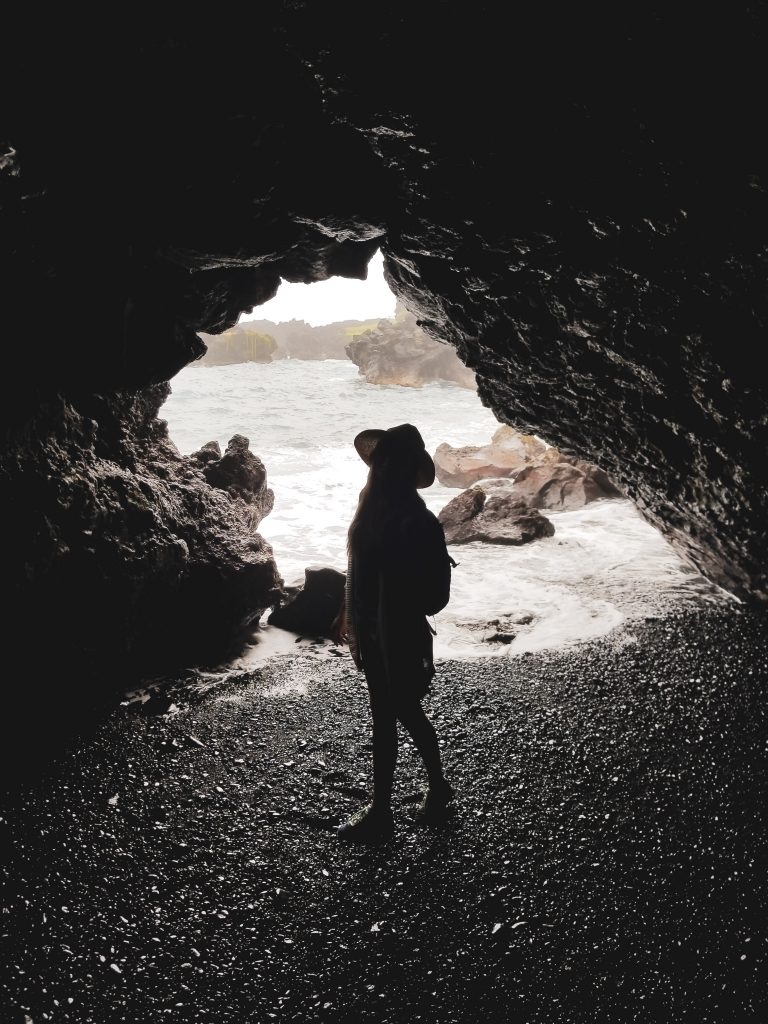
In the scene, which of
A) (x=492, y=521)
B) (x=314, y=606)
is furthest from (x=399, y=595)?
(x=492, y=521)

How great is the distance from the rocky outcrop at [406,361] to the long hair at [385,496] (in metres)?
47.8

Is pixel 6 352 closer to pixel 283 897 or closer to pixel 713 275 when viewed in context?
pixel 283 897

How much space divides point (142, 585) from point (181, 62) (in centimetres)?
355

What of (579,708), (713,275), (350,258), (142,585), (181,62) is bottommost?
(579,708)

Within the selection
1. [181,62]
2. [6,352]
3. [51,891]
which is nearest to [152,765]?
[51,891]

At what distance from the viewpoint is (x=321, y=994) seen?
1.89 meters

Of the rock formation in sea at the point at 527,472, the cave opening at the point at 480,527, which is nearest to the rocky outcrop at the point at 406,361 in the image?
the cave opening at the point at 480,527

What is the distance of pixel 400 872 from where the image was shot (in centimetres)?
242

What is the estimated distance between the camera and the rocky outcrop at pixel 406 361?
163ft

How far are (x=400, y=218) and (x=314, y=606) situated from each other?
13.0 ft

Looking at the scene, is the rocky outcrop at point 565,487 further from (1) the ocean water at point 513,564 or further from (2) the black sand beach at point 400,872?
(2) the black sand beach at point 400,872

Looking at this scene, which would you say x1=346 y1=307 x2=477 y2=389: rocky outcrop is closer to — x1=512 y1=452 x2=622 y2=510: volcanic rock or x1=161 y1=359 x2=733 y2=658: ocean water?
x1=161 y1=359 x2=733 y2=658: ocean water

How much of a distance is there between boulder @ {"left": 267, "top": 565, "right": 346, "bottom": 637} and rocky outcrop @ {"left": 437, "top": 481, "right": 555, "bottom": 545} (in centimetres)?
425

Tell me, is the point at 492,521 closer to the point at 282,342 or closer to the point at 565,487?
the point at 565,487
